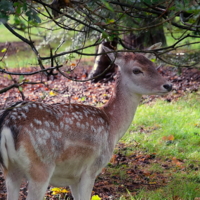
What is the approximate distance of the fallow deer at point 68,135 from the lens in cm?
364

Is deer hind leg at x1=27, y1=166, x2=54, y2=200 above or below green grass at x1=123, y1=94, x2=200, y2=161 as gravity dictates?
below

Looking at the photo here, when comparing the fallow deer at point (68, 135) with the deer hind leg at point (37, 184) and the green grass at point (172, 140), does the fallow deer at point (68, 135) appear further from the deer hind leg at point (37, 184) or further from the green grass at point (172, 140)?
the green grass at point (172, 140)

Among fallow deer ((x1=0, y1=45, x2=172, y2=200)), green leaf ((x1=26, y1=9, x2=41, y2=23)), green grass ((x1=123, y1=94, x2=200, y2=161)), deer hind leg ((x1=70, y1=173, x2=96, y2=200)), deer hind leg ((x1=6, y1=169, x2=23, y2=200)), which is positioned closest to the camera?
green leaf ((x1=26, y1=9, x2=41, y2=23))

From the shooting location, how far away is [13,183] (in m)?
3.95

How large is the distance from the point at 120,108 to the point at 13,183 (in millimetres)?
1583

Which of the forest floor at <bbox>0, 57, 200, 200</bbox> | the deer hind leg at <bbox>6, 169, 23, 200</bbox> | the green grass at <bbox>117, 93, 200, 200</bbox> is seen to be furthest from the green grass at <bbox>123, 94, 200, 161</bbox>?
the deer hind leg at <bbox>6, 169, 23, 200</bbox>

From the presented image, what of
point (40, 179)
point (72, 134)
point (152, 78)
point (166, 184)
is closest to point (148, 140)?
point (166, 184)

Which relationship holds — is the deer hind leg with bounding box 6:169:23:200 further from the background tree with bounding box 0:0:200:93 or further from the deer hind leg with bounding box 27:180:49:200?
the background tree with bounding box 0:0:200:93

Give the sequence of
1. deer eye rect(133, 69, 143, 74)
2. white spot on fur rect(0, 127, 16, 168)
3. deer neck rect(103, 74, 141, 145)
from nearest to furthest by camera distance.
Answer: white spot on fur rect(0, 127, 16, 168) < deer neck rect(103, 74, 141, 145) < deer eye rect(133, 69, 143, 74)

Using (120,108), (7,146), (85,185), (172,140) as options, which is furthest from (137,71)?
(172,140)

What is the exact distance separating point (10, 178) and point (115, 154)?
2695mm

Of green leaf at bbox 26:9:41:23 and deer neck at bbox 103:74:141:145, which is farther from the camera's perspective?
deer neck at bbox 103:74:141:145

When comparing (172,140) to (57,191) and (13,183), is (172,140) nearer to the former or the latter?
(57,191)

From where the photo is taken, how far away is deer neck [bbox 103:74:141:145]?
4.74m
